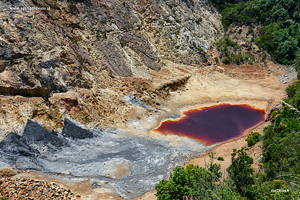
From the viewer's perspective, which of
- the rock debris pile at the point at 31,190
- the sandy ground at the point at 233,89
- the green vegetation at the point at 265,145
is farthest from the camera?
the sandy ground at the point at 233,89

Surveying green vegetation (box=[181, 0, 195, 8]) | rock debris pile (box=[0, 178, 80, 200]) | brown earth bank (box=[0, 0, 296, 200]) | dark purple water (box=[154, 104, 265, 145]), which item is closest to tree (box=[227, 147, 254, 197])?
brown earth bank (box=[0, 0, 296, 200])

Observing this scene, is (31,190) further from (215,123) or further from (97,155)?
(215,123)

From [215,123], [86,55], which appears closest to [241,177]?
[215,123]

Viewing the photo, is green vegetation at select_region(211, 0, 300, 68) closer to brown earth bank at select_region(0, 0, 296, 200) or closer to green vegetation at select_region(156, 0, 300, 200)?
green vegetation at select_region(156, 0, 300, 200)

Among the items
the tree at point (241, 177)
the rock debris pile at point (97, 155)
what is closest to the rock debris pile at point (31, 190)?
the rock debris pile at point (97, 155)

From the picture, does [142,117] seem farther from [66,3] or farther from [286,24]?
[286,24]

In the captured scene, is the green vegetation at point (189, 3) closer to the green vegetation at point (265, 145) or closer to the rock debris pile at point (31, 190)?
the green vegetation at point (265, 145)

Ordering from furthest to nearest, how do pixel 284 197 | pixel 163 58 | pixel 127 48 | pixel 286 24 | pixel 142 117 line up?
pixel 286 24 < pixel 163 58 < pixel 127 48 < pixel 142 117 < pixel 284 197

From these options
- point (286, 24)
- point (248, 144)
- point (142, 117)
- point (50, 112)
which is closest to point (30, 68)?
point (50, 112)
